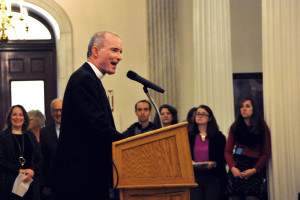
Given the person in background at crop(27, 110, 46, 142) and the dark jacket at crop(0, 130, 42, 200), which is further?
the person in background at crop(27, 110, 46, 142)

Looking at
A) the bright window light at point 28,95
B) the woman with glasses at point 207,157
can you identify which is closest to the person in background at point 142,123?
the woman with glasses at point 207,157

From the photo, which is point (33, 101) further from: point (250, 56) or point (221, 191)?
point (221, 191)

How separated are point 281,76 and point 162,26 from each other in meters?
5.13

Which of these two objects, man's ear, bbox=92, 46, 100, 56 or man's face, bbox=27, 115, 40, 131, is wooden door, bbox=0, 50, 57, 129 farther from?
man's ear, bbox=92, 46, 100, 56

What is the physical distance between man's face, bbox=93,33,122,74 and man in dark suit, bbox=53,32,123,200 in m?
0.16

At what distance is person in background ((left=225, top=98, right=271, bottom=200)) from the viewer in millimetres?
6723

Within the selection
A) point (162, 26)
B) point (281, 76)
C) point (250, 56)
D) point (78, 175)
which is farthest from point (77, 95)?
point (250, 56)

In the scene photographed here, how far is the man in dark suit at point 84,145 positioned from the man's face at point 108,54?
0.16 metres

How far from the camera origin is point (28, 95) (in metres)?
11.7

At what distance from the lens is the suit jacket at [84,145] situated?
3.61 m

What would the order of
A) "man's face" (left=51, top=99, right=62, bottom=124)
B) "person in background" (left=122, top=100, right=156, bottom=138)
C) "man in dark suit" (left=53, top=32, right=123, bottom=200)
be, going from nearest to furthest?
1. "man in dark suit" (left=53, top=32, right=123, bottom=200)
2. "man's face" (left=51, top=99, right=62, bottom=124)
3. "person in background" (left=122, top=100, right=156, bottom=138)

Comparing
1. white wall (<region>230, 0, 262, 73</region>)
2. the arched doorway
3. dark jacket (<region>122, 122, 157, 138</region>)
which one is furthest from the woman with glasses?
white wall (<region>230, 0, 262, 73</region>)

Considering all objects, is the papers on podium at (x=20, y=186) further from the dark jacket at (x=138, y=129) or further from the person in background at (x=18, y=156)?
the dark jacket at (x=138, y=129)

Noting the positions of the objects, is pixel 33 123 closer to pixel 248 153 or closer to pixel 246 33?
pixel 248 153
